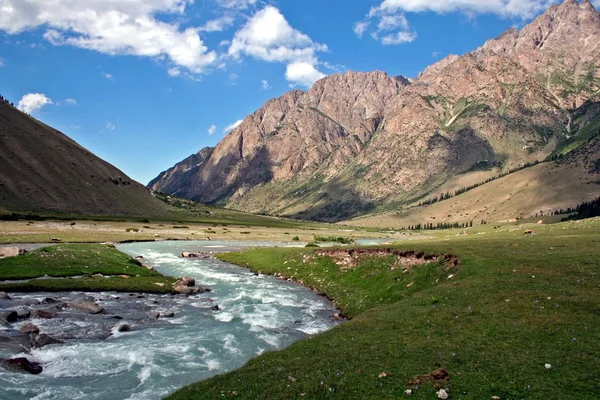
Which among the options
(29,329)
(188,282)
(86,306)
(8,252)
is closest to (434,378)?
(29,329)

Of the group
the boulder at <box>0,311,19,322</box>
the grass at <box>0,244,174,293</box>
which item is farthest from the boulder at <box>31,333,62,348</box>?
the grass at <box>0,244,174,293</box>

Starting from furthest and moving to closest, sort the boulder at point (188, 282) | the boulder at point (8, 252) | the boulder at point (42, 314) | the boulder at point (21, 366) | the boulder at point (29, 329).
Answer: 1. the boulder at point (8, 252)
2. the boulder at point (188, 282)
3. the boulder at point (42, 314)
4. the boulder at point (29, 329)
5. the boulder at point (21, 366)

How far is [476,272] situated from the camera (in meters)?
34.5

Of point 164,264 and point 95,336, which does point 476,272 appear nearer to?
point 95,336

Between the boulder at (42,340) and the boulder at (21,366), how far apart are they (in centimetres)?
371

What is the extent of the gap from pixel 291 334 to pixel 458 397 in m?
18.0

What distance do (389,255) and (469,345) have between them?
29.5 m

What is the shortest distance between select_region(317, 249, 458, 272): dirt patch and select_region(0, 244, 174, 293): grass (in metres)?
23.2

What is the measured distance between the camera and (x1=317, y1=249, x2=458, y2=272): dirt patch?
138ft

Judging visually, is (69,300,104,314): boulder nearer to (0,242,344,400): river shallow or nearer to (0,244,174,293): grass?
(0,242,344,400): river shallow

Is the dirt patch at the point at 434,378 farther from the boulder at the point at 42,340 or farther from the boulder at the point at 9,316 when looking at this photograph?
the boulder at the point at 9,316

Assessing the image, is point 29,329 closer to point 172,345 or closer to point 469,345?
point 172,345

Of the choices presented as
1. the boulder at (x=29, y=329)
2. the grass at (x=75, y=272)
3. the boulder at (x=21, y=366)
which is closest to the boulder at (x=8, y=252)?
the grass at (x=75, y=272)

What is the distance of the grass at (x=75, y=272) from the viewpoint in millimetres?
44438
